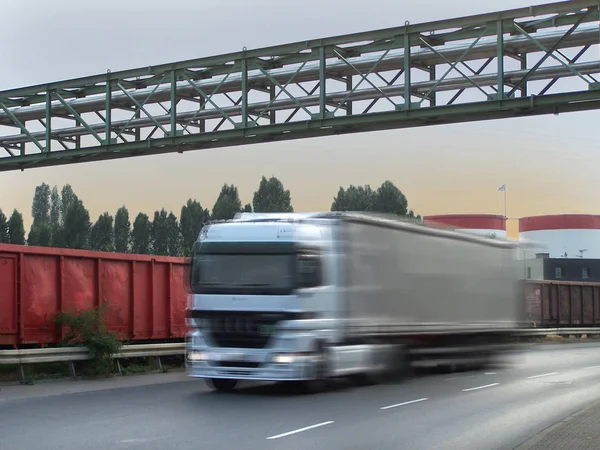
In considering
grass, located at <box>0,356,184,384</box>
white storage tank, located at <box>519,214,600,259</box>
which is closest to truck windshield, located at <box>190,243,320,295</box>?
grass, located at <box>0,356,184,384</box>

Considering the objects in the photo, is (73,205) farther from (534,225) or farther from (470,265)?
(470,265)

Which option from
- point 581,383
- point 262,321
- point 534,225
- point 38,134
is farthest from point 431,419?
point 534,225

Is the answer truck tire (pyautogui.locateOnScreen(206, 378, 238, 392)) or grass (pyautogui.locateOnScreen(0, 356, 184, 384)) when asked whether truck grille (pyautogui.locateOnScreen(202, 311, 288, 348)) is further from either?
grass (pyautogui.locateOnScreen(0, 356, 184, 384))

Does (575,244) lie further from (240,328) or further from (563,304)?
(240,328)

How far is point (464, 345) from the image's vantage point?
21016mm

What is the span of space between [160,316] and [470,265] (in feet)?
25.7

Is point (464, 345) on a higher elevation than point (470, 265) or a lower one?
lower

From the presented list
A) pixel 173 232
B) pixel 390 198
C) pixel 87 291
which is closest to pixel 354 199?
pixel 390 198

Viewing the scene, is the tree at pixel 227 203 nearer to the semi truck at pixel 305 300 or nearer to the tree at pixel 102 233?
the tree at pixel 102 233

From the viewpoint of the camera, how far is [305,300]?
14.6m

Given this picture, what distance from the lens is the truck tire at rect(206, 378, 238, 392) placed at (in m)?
15.9

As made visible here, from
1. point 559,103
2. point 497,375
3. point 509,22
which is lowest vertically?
point 497,375

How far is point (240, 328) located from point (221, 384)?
1.78 meters

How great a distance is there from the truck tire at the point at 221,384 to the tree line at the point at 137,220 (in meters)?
62.5
